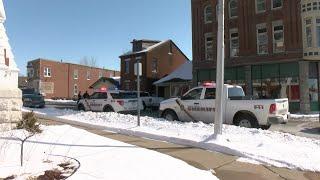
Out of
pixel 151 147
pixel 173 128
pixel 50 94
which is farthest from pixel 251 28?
pixel 50 94

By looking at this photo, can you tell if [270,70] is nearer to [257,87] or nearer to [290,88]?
[257,87]

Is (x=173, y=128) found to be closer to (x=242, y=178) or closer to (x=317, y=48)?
(x=242, y=178)

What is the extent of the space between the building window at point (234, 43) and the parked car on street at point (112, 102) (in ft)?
40.0

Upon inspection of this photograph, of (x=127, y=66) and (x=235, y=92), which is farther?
(x=127, y=66)

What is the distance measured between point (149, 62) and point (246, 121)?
118ft

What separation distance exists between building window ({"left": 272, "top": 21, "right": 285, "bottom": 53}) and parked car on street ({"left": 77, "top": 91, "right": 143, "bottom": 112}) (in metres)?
12.6

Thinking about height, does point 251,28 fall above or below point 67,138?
above

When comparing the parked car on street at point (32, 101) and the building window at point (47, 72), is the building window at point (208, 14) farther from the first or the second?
the building window at point (47, 72)

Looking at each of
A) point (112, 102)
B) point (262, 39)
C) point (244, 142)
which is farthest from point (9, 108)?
point (262, 39)

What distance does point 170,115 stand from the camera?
18.8 metres

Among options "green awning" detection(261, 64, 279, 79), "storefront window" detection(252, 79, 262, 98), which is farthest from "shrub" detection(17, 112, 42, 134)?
"storefront window" detection(252, 79, 262, 98)

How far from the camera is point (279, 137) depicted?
12.6 meters

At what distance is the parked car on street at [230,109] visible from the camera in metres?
15.4

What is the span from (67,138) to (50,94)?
58747 millimetres
